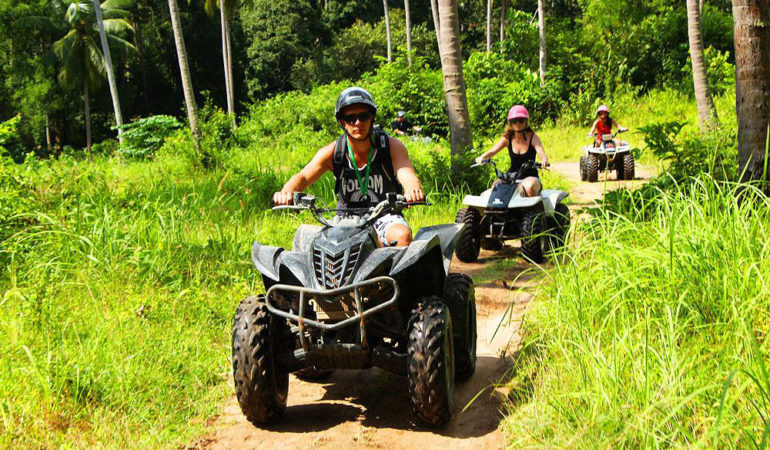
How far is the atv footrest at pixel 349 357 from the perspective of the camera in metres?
3.84

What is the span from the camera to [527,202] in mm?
8195

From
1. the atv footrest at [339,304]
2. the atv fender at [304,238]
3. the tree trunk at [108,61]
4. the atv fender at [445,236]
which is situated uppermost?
the tree trunk at [108,61]

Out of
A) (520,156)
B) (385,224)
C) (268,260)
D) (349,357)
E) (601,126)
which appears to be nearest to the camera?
(349,357)

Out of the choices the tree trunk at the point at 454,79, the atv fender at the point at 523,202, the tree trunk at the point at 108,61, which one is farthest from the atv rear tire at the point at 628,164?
the tree trunk at the point at 108,61

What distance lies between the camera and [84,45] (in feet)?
136

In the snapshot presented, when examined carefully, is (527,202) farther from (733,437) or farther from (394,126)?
(394,126)

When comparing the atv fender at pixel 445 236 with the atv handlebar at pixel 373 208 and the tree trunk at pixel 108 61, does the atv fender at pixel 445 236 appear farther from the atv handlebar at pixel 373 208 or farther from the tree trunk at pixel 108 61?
the tree trunk at pixel 108 61

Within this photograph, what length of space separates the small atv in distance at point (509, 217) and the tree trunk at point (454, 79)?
2.26 m

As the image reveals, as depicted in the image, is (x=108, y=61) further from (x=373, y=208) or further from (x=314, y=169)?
(x=373, y=208)

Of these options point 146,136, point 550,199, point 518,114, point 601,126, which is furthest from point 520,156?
point 146,136

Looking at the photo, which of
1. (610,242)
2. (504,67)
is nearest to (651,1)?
(504,67)

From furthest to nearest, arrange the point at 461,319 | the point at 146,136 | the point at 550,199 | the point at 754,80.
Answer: the point at 146,136
the point at 550,199
the point at 754,80
the point at 461,319

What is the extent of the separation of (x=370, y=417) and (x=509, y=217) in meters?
4.58

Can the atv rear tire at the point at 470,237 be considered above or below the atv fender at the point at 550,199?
below
